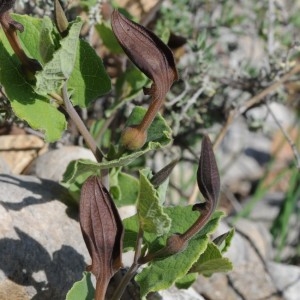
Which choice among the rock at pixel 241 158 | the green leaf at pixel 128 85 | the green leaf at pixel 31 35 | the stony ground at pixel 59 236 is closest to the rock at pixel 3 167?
the stony ground at pixel 59 236

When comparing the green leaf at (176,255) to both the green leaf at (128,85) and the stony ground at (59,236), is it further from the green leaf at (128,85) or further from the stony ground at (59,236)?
the green leaf at (128,85)

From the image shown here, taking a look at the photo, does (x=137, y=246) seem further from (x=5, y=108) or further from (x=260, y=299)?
(x=260, y=299)

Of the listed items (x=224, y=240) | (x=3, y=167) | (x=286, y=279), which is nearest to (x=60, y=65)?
(x=224, y=240)

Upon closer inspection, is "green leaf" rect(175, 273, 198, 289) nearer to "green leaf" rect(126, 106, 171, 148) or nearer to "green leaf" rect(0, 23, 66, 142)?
"green leaf" rect(126, 106, 171, 148)

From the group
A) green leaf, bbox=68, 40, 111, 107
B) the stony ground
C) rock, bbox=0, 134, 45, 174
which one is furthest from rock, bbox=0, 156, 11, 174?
green leaf, bbox=68, 40, 111, 107

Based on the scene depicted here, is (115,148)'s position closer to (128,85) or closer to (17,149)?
(128,85)

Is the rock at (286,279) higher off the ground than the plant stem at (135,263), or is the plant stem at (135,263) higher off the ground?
the plant stem at (135,263)

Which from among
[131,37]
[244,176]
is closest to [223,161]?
[244,176]
